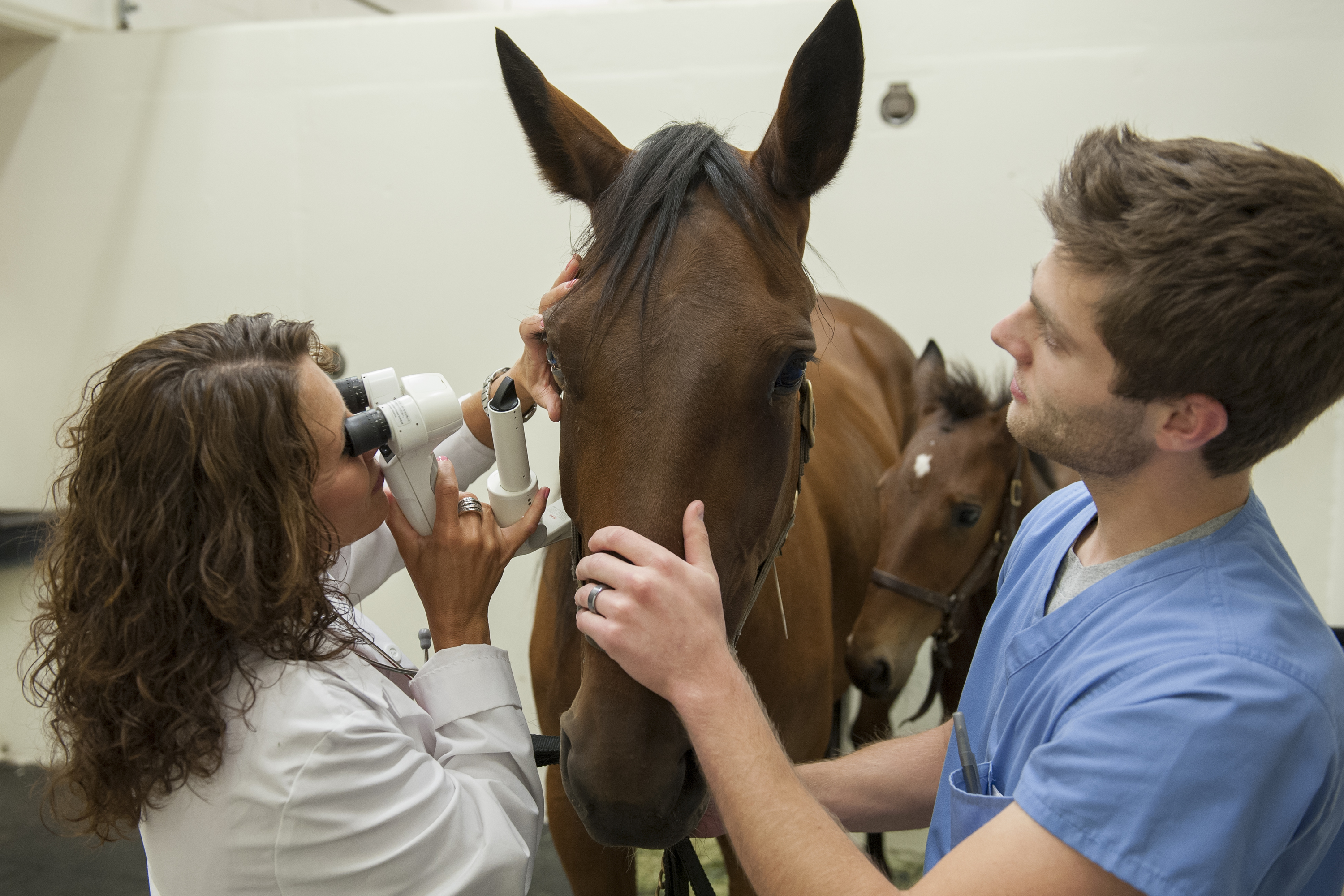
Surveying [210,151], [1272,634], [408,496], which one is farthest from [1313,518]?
[210,151]

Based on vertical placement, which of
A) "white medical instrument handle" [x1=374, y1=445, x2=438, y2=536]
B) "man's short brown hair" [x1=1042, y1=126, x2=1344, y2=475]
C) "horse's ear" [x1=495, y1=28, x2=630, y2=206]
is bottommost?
→ "white medical instrument handle" [x1=374, y1=445, x2=438, y2=536]

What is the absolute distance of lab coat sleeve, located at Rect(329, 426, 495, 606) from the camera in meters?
1.25

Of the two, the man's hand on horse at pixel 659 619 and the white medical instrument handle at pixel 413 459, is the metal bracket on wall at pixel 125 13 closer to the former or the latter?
the white medical instrument handle at pixel 413 459

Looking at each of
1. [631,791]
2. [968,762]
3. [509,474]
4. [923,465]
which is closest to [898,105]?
[923,465]

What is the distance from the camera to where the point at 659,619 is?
2.61 feet

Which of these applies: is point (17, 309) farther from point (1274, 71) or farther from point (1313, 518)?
point (1313, 518)

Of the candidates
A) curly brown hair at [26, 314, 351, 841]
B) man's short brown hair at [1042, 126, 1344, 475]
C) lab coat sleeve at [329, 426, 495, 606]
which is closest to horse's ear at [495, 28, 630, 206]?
lab coat sleeve at [329, 426, 495, 606]

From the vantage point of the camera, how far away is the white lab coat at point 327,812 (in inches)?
31.6

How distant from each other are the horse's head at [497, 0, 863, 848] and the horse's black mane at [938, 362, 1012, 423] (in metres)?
1.22

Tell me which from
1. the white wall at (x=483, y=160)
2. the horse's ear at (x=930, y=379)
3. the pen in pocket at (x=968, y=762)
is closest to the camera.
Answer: the pen in pocket at (x=968, y=762)

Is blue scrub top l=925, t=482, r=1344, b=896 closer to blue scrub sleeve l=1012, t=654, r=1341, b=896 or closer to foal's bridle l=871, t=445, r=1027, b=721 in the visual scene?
blue scrub sleeve l=1012, t=654, r=1341, b=896

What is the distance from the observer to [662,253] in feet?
3.31

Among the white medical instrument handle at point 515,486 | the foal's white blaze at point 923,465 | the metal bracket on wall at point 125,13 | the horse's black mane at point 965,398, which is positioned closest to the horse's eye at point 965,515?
the foal's white blaze at point 923,465

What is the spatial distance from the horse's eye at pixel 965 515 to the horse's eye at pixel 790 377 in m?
1.29
